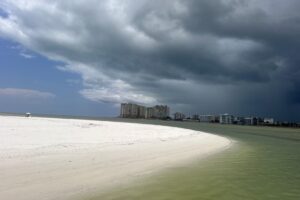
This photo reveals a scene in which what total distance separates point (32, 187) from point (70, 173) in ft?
9.96

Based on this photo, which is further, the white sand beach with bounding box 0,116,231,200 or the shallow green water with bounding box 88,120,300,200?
the shallow green water with bounding box 88,120,300,200

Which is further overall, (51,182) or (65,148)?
(65,148)

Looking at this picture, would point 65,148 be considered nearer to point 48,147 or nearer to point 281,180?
point 48,147

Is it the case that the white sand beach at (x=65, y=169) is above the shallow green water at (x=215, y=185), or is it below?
above

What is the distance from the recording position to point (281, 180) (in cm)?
1778

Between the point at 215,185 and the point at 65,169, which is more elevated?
the point at 65,169

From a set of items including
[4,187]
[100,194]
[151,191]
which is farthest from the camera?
[151,191]

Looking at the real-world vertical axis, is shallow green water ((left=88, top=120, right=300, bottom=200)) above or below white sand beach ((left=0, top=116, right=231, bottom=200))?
below

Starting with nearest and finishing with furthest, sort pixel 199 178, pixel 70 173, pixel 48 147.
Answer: pixel 70 173 → pixel 199 178 → pixel 48 147

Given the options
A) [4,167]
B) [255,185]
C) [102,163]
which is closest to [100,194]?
[4,167]

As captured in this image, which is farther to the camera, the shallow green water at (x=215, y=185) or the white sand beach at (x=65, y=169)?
the shallow green water at (x=215, y=185)

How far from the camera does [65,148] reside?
70.8ft

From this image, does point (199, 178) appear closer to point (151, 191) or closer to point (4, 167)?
point (151, 191)

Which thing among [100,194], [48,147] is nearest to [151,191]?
[100,194]
